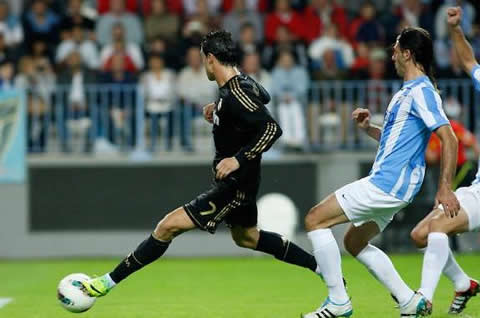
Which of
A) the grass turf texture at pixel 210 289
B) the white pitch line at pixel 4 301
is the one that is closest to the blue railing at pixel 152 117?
the grass turf texture at pixel 210 289

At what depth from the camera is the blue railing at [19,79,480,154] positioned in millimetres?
17172

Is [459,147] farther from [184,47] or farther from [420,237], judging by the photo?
[420,237]

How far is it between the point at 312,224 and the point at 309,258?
1441 millimetres

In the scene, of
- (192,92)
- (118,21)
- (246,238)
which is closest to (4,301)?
(246,238)

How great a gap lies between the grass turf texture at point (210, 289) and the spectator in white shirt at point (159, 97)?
6.35 feet

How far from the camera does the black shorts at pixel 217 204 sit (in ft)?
30.3

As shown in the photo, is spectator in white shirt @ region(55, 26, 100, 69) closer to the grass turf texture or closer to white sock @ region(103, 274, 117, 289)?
the grass turf texture

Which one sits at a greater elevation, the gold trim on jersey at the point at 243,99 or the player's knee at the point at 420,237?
the gold trim on jersey at the point at 243,99

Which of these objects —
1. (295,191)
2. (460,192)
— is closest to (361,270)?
(295,191)

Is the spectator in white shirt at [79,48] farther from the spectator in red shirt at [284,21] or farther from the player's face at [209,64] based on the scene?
the player's face at [209,64]

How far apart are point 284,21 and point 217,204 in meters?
10.5

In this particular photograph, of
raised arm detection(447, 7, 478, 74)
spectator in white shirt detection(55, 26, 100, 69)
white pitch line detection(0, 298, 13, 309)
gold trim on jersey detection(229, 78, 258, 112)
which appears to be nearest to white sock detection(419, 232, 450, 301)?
raised arm detection(447, 7, 478, 74)

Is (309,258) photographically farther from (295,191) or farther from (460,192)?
(295,191)

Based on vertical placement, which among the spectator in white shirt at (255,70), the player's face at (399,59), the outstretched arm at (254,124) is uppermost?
the player's face at (399,59)
